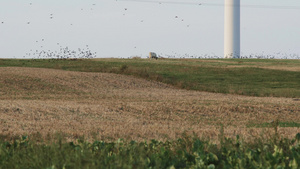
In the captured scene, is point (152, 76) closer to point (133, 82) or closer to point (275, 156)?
point (133, 82)

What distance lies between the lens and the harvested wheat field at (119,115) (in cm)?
1395

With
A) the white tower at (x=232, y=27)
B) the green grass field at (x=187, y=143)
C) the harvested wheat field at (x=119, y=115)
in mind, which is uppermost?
the white tower at (x=232, y=27)

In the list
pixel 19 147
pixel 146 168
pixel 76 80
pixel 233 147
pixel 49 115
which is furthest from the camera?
pixel 76 80

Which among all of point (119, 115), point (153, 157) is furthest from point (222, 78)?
point (153, 157)

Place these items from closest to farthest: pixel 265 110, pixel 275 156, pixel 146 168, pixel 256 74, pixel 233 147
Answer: pixel 146 168
pixel 275 156
pixel 233 147
pixel 265 110
pixel 256 74

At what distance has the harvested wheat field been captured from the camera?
45.8 feet

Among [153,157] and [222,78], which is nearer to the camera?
[153,157]

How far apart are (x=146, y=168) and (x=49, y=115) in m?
12.5

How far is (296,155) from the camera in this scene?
8.02m

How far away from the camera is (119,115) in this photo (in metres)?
19.6

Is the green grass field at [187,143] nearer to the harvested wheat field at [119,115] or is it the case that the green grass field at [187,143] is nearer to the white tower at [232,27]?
the harvested wheat field at [119,115]

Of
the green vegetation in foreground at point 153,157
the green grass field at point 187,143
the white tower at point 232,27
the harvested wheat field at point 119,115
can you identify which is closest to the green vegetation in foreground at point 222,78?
the green grass field at point 187,143

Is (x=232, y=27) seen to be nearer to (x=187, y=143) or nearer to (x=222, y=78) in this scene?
(x=222, y=78)

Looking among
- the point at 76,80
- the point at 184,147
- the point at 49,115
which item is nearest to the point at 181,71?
the point at 76,80
